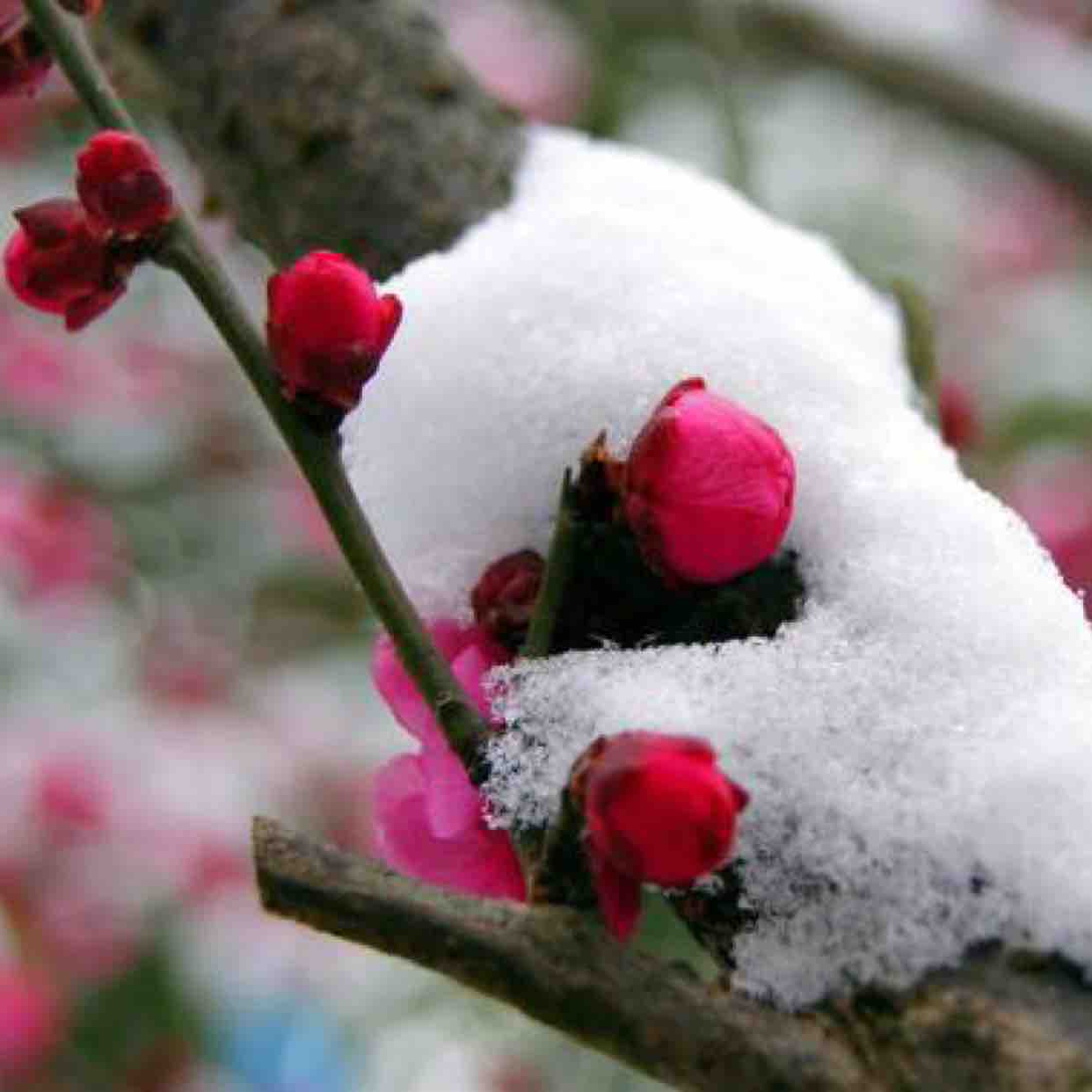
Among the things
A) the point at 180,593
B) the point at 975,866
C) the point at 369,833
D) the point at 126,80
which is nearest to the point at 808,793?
the point at 975,866

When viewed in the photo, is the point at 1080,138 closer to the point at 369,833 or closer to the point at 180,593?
the point at 180,593

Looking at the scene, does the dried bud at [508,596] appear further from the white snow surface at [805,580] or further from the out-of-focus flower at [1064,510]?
the out-of-focus flower at [1064,510]

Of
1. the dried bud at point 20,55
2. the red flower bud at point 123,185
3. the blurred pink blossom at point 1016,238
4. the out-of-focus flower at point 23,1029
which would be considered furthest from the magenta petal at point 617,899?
the blurred pink blossom at point 1016,238

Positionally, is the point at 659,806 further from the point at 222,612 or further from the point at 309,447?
the point at 222,612

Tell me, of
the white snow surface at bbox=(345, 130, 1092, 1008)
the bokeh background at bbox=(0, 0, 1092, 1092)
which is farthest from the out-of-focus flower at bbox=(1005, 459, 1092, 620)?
the white snow surface at bbox=(345, 130, 1092, 1008)

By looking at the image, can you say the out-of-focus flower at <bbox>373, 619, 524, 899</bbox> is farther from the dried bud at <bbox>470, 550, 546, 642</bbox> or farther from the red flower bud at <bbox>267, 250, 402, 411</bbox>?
the red flower bud at <bbox>267, 250, 402, 411</bbox>

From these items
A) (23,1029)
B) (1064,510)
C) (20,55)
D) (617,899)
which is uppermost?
(20,55)

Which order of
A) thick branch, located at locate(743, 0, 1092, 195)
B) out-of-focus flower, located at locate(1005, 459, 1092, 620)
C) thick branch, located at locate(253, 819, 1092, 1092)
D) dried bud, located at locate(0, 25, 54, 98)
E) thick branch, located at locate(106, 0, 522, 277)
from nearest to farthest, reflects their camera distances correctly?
thick branch, located at locate(253, 819, 1092, 1092) → dried bud, located at locate(0, 25, 54, 98) → thick branch, located at locate(106, 0, 522, 277) → out-of-focus flower, located at locate(1005, 459, 1092, 620) → thick branch, located at locate(743, 0, 1092, 195)

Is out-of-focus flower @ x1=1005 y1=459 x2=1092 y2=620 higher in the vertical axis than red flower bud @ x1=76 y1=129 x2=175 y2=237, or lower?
lower

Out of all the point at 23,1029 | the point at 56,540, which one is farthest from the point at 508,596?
the point at 23,1029
